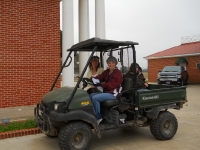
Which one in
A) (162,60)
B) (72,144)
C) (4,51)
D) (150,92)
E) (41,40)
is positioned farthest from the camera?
(162,60)

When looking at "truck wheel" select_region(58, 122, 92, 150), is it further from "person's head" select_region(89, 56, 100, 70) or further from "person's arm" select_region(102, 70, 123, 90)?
"person's head" select_region(89, 56, 100, 70)

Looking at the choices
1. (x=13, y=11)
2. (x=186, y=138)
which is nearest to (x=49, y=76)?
(x=13, y=11)

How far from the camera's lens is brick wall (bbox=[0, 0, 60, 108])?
7879mm

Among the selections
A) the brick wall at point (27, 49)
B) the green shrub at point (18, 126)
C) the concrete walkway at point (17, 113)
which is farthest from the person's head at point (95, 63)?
the brick wall at point (27, 49)

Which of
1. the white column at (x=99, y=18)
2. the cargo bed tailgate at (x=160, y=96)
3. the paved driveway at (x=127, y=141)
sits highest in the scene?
the white column at (x=99, y=18)

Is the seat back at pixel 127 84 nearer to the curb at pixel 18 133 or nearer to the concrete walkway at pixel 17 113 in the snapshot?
the curb at pixel 18 133

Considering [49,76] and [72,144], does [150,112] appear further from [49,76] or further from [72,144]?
[49,76]

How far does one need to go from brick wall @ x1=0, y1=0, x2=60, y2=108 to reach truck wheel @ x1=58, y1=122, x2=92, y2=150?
440 centimetres

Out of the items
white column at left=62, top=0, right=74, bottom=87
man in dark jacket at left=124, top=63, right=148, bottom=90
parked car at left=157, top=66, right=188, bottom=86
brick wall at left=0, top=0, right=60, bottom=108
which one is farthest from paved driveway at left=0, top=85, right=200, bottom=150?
parked car at left=157, top=66, right=188, bottom=86

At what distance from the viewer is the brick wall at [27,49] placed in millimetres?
7879

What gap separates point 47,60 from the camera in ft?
27.8

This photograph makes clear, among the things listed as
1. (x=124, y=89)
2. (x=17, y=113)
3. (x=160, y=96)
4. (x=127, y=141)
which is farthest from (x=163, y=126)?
(x=17, y=113)

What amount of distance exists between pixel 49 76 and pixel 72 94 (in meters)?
4.45

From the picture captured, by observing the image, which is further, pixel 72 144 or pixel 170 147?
pixel 170 147
